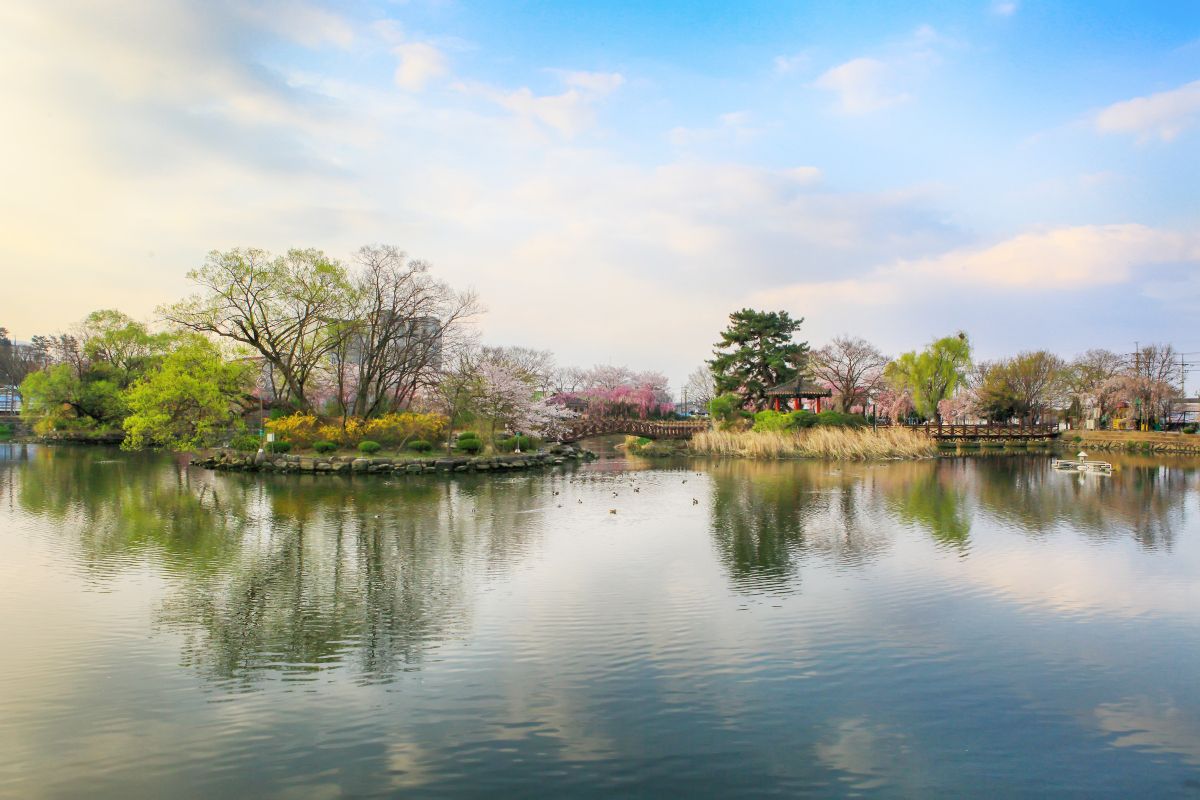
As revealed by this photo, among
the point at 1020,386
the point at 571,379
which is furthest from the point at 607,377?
the point at 1020,386

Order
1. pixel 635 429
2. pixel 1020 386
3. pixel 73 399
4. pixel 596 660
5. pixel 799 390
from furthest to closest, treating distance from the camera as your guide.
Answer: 1. pixel 1020 386
2. pixel 73 399
3. pixel 635 429
4. pixel 799 390
5. pixel 596 660

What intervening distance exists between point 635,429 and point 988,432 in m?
24.7

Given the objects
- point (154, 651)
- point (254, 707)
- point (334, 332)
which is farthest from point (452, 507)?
point (334, 332)

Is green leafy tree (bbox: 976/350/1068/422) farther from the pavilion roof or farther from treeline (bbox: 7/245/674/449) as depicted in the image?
treeline (bbox: 7/245/674/449)

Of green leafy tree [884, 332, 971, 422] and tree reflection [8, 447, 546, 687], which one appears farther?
green leafy tree [884, 332, 971, 422]

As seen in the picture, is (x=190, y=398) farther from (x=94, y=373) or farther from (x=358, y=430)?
(x=94, y=373)

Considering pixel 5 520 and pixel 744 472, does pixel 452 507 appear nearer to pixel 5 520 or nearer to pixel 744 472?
pixel 5 520

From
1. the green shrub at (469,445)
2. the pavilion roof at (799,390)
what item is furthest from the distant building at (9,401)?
the pavilion roof at (799,390)

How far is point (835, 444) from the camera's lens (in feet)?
109

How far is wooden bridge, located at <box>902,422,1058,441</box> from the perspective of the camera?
1705 inches

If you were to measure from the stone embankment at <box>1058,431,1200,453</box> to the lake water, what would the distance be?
30.4 meters

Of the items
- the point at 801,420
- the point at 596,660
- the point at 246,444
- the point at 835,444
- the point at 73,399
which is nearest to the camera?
the point at 596,660

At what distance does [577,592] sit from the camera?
Result: 8477mm

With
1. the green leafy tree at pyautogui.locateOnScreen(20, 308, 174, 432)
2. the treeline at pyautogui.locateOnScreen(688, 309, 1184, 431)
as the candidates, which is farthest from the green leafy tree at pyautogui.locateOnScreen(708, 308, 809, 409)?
the green leafy tree at pyautogui.locateOnScreen(20, 308, 174, 432)
